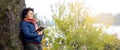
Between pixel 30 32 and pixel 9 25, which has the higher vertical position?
pixel 9 25

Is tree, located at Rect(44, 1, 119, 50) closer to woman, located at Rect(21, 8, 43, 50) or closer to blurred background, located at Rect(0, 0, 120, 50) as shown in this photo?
blurred background, located at Rect(0, 0, 120, 50)

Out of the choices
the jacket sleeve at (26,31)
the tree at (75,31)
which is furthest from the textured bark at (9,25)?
the tree at (75,31)

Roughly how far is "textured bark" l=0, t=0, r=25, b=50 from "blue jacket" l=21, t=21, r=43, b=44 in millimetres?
140

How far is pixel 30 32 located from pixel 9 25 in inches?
15.1

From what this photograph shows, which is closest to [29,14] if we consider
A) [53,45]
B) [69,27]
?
[53,45]

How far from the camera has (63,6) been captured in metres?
18.5

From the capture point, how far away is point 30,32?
6.73 m

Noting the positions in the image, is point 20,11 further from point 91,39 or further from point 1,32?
point 91,39

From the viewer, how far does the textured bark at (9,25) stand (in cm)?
675

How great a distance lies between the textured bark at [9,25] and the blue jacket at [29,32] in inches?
5.5

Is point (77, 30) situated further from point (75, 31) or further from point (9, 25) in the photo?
point (9, 25)

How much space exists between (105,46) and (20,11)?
11.7 meters

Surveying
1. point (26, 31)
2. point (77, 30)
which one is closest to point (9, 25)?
point (26, 31)

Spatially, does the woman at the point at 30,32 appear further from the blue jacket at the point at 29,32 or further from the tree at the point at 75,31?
the tree at the point at 75,31
